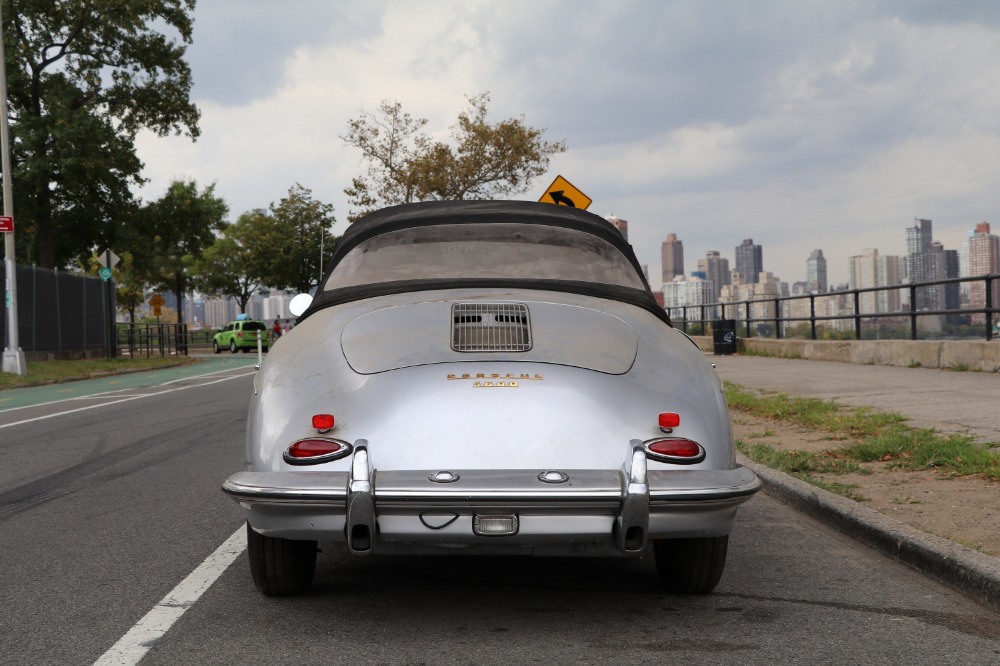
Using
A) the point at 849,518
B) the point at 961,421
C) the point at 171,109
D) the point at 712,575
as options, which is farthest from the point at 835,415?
the point at 171,109

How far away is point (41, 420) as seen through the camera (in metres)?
12.1

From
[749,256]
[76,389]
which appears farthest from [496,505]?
[749,256]

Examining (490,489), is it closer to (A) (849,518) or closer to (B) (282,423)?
(B) (282,423)

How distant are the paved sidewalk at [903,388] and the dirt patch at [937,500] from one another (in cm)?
126

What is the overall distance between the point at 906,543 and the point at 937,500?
41.6 inches

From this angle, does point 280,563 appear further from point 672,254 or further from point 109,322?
point 672,254

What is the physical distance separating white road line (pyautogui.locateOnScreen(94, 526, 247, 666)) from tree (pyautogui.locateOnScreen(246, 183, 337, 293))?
64.0 metres

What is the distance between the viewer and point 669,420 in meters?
3.34

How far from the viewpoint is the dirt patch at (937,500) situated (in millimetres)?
4680

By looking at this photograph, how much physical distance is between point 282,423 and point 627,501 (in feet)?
3.86

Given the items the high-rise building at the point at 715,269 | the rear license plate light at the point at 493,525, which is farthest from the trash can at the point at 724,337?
the high-rise building at the point at 715,269

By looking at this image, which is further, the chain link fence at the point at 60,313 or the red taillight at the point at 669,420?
the chain link fence at the point at 60,313

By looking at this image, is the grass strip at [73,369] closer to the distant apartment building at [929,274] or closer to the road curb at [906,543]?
the distant apartment building at [929,274]

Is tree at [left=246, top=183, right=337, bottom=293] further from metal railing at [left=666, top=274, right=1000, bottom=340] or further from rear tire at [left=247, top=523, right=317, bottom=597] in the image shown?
rear tire at [left=247, top=523, right=317, bottom=597]
